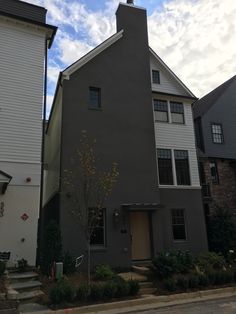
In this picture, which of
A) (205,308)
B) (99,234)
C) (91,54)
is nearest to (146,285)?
(205,308)

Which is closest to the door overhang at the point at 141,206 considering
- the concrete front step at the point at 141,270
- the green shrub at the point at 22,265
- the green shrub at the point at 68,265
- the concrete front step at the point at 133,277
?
the concrete front step at the point at 141,270

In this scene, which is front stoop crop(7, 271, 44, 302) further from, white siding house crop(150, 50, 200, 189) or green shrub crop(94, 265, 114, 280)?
white siding house crop(150, 50, 200, 189)

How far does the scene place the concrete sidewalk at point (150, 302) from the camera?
24.5 ft

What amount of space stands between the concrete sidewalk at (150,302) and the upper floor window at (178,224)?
4.77 m

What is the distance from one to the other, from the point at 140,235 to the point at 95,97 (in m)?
6.84

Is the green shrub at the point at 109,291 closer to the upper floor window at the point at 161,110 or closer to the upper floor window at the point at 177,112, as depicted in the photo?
the upper floor window at the point at 161,110

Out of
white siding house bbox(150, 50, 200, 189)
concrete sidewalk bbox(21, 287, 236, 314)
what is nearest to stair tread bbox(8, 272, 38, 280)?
concrete sidewalk bbox(21, 287, 236, 314)

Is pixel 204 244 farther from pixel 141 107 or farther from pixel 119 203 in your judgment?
pixel 141 107

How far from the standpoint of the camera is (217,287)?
987 centimetres

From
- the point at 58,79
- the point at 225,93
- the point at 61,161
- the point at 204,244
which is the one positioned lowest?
the point at 204,244

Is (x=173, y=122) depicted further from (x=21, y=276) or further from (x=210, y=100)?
(x=21, y=276)

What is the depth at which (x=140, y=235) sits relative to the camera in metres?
13.3

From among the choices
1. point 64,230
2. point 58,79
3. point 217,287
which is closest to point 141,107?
point 58,79

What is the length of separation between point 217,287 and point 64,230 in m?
5.98
